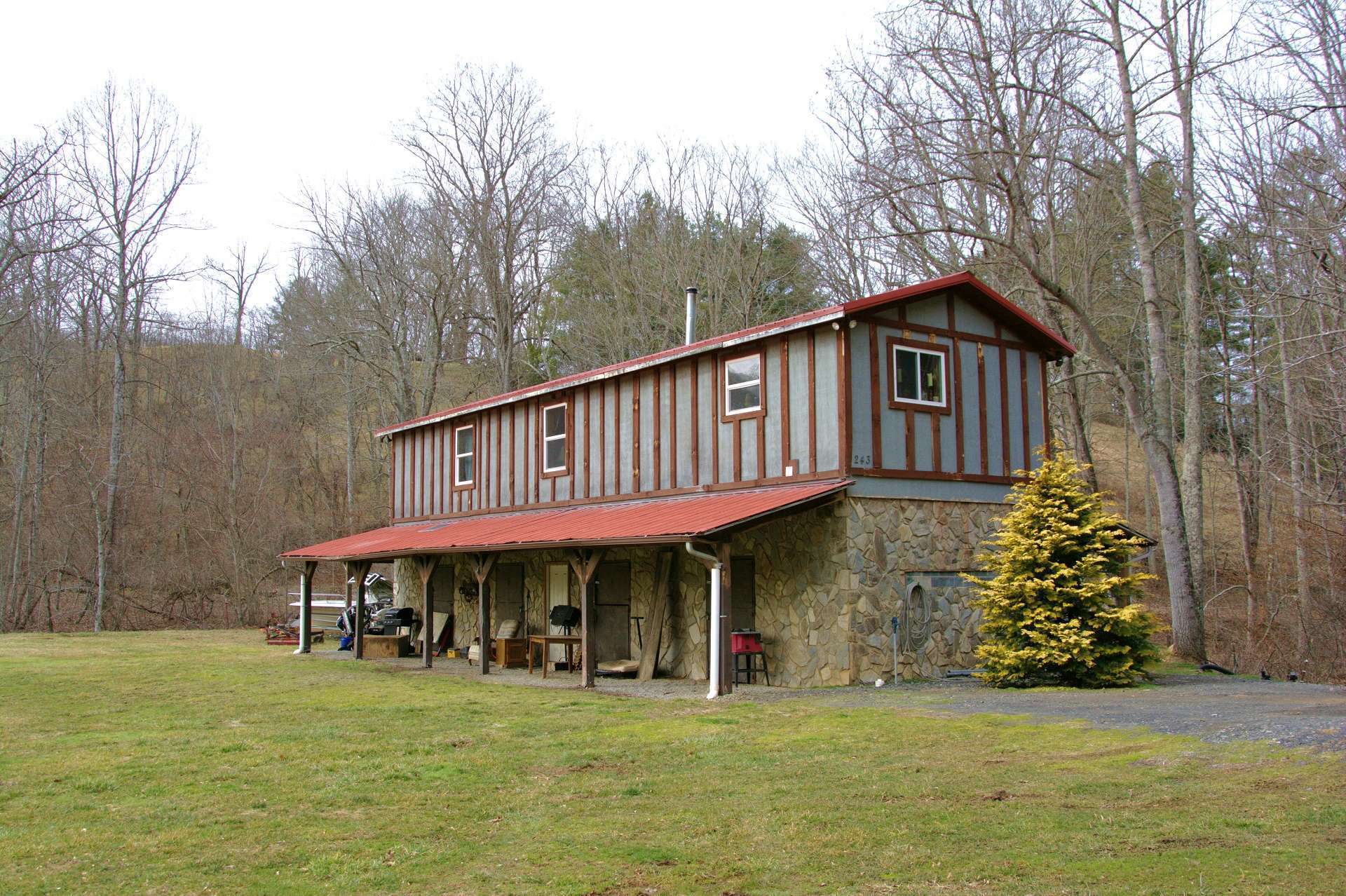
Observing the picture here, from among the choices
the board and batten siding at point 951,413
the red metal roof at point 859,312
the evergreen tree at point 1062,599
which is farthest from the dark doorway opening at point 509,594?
the evergreen tree at point 1062,599

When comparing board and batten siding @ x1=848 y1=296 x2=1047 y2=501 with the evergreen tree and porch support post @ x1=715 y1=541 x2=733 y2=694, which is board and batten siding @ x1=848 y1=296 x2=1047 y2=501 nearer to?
the evergreen tree

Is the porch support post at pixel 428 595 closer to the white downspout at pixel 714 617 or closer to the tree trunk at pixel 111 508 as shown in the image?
the white downspout at pixel 714 617

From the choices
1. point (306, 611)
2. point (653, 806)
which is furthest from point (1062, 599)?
point (306, 611)

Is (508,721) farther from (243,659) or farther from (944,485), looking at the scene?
(243,659)

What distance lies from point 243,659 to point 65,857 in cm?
1520

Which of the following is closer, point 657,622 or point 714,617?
point 714,617

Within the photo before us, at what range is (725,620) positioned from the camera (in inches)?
519

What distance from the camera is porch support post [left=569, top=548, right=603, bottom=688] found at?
1468cm

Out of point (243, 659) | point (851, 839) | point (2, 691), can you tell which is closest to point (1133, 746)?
point (851, 839)

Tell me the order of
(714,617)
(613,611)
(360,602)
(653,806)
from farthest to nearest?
(360,602), (613,611), (714,617), (653,806)

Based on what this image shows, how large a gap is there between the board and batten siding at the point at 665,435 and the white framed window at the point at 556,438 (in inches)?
5.1

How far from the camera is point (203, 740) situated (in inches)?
406

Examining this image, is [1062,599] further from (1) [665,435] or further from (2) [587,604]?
(1) [665,435]

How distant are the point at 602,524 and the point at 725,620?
333 cm
